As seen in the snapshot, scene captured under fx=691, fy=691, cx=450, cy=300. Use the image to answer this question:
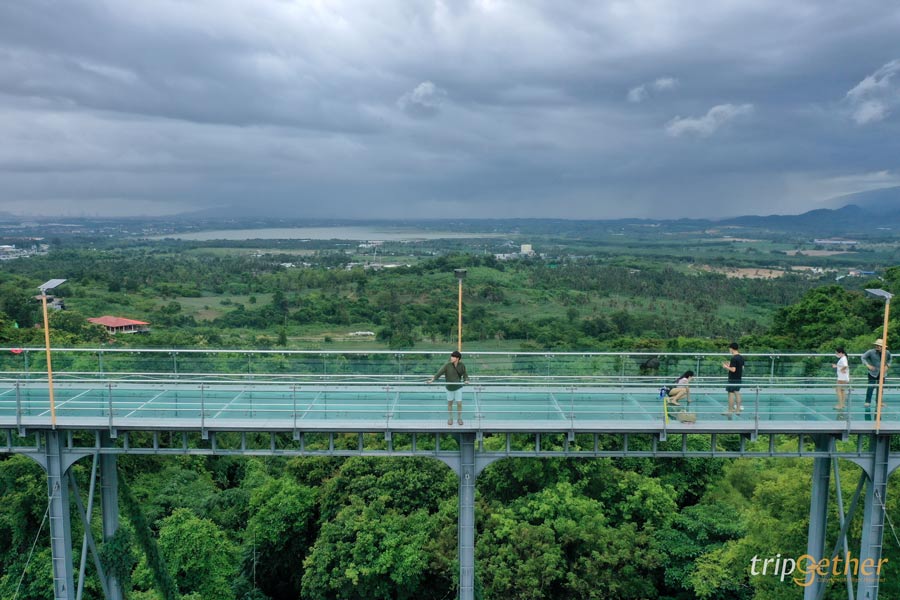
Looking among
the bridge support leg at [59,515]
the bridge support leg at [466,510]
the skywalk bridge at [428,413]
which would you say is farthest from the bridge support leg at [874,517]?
the bridge support leg at [59,515]

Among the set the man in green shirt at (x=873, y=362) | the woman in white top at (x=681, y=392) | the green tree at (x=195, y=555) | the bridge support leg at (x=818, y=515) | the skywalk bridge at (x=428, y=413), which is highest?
the man in green shirt at (x=873, y=362)

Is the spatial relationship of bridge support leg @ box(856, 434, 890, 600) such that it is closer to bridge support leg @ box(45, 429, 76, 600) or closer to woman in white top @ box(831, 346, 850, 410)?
woman in white top @ box(831, 346, 850, 410)

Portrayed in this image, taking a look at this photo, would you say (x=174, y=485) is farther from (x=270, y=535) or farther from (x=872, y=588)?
(x=872, y=588)

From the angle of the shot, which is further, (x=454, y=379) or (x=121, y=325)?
(x=121, y=325)

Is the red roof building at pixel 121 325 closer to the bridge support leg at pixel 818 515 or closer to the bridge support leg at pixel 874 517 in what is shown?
the bridge support leg at pixel 818 515

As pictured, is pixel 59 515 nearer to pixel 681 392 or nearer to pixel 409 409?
pixel 409 409

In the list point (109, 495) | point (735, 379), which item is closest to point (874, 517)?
point (735, 379)

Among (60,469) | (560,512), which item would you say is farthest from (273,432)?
(560,512)
